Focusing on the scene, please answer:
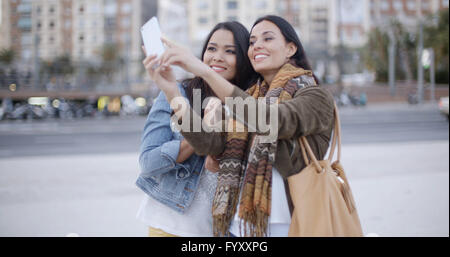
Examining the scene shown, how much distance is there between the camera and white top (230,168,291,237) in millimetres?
1424

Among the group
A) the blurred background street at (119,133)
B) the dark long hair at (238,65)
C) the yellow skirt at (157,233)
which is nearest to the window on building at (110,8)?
the blurred background street at (119,133)

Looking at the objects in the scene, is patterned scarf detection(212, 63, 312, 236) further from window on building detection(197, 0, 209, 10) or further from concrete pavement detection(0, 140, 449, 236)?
window on building detection(197, 0, 209, 10)

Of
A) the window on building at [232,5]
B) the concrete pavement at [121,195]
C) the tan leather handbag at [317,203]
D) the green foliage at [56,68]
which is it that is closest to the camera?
the tan leather handbag at [317,203]

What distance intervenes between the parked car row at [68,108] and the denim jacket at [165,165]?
20198 millimetres

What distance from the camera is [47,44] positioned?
1645 inches

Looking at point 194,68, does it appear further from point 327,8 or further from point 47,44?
point 327,8

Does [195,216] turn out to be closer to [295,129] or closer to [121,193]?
[295,129]

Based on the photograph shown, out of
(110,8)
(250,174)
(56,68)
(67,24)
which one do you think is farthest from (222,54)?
(110,8)

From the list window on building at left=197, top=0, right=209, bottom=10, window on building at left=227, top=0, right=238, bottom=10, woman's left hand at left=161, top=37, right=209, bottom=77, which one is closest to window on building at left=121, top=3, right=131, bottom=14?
window on building at left=197, top=0, right=209, bottom=10

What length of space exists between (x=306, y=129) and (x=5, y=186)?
5757 millimetres

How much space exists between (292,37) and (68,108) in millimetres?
20958

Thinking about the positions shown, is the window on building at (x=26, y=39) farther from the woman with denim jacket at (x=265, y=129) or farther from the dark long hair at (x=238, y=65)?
the woman with denim jacket at (x=265, y=129)

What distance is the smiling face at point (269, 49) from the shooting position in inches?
58.8

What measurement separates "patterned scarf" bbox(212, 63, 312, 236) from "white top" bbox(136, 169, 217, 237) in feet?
0.48
